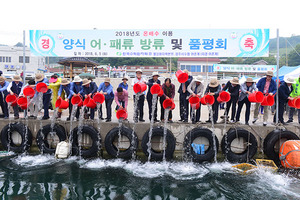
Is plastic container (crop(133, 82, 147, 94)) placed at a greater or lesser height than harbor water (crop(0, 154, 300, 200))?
greater

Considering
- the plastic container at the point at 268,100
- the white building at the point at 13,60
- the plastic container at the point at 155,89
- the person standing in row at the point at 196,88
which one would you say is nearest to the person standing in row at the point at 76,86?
the plastic container at the point at 155,89

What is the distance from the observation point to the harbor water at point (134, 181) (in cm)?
466

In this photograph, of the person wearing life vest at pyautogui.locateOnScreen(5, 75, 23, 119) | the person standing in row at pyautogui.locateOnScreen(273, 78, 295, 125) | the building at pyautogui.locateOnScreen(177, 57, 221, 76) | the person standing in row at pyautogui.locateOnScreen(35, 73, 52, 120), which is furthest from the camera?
the building at pyautogui.locateOnScreen(177, 57, 221, 76)

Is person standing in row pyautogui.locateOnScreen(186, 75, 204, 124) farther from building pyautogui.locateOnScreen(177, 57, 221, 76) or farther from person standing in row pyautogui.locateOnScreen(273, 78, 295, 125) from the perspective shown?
building pyautogui.locateOnScreen(177, 57, 221, 76)

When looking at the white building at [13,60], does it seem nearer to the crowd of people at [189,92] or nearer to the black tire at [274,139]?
the crowd of people at [189,92]

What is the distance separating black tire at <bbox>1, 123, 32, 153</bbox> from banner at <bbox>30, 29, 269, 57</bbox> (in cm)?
275

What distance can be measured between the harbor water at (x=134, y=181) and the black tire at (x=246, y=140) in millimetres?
287

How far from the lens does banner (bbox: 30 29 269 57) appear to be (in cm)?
723

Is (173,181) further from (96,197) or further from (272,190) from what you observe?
(272,190)

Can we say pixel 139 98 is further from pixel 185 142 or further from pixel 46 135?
pixel 46 135

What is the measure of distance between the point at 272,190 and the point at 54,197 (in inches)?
181

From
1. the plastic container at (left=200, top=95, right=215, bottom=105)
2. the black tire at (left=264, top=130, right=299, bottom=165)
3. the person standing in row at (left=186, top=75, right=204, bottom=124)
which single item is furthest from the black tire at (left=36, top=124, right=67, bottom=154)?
the black tire at (left=264, top=130, right=299, bottom=165)

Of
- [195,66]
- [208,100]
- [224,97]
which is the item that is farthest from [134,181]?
[195,66]

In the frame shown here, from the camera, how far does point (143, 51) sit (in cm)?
751
